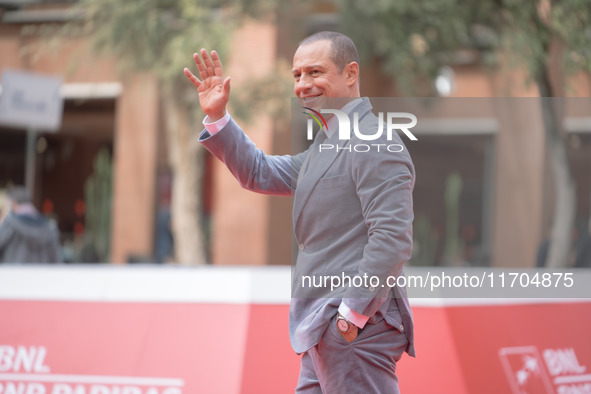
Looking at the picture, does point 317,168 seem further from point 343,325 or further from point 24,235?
point 24,235

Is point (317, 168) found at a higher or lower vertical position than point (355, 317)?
higher

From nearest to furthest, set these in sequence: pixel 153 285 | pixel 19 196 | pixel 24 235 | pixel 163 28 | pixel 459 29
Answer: pixel 153 285 < pixel 24 235 < pixel 19 196 < pixel 459 29 < pixel 163 28

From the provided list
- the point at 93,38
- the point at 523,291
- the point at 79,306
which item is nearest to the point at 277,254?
the point at 93,38

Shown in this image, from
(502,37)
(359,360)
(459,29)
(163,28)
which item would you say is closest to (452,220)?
(502,37)

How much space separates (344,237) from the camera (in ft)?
8.98

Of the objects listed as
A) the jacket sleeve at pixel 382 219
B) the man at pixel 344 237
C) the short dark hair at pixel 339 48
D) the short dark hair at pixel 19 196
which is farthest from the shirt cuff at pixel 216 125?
the short dark hair at pixel 19 196

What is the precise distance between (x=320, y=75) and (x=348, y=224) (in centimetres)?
52

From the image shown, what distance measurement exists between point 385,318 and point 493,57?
10.5 m

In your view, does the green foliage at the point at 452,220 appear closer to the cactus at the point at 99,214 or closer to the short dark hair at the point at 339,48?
the cactus at the point at 99,214

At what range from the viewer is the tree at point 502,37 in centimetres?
933

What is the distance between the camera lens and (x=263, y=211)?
15.8 metres

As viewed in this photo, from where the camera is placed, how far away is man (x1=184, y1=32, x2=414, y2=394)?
8.58ft

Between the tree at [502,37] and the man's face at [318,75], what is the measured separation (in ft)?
20.3

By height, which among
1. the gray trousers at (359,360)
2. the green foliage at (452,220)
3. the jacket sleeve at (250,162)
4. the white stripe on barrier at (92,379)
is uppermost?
the green foliage at (452,220)
